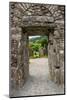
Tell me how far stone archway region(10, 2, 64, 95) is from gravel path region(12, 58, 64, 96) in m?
0.04

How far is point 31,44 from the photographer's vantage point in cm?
239

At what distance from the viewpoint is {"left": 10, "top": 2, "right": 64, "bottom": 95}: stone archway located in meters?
2.38

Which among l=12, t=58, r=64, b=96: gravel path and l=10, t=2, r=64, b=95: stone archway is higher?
l=10, t=2, r=64, b=95: stone archway

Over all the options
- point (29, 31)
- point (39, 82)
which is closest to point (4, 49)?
point (29, 31)

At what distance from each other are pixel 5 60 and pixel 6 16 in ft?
1.30

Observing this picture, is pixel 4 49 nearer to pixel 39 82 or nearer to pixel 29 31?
pixel 29 31

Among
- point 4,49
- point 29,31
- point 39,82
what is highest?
point 29,31

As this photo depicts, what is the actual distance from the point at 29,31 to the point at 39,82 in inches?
19.2

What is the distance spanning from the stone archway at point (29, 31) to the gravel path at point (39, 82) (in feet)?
0.14

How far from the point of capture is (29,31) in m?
2.37

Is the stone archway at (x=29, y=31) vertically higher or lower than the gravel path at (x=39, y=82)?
higher

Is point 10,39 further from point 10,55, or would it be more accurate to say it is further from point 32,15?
point 32,15

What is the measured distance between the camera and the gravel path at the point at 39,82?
2.40 meters

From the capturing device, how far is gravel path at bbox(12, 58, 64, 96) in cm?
240
